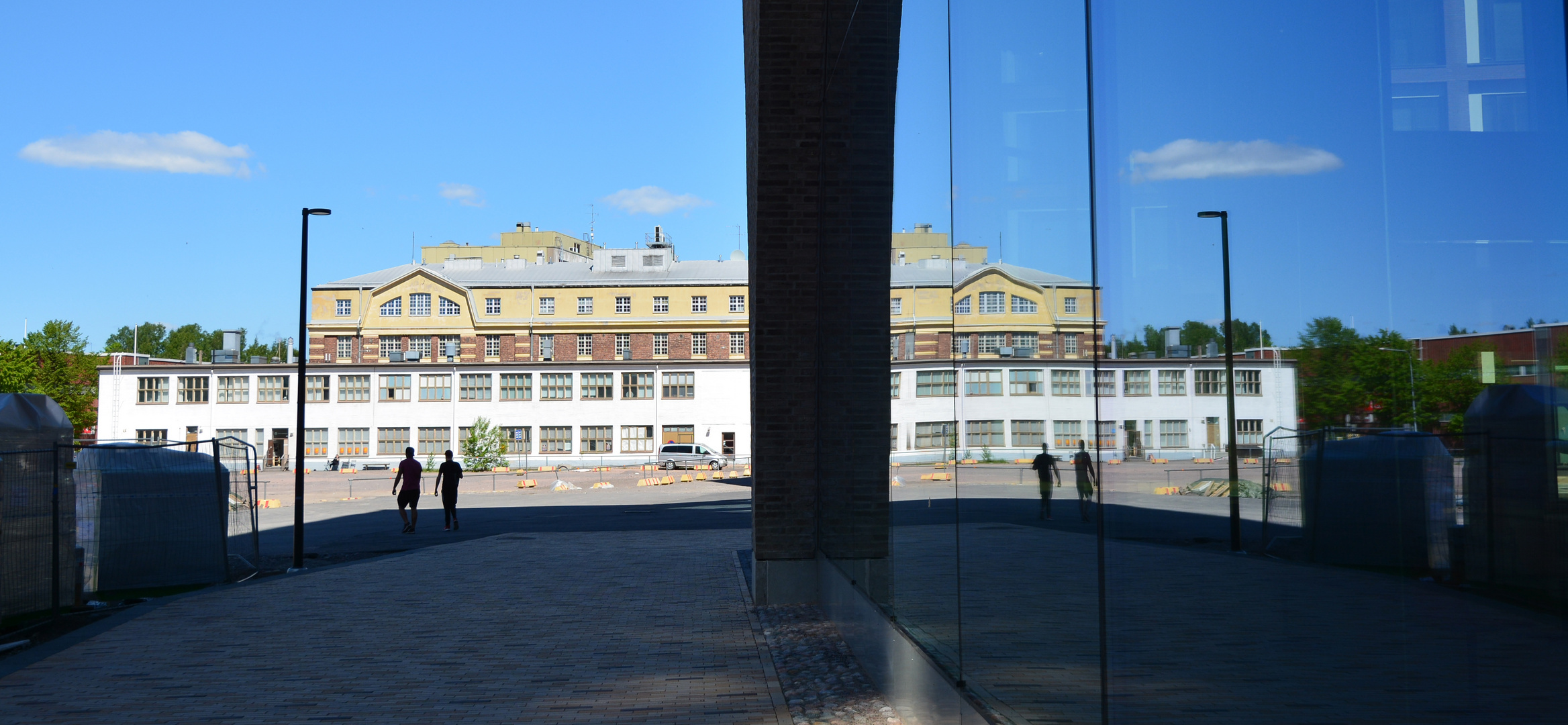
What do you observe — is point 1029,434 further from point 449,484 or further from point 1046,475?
point 449,484

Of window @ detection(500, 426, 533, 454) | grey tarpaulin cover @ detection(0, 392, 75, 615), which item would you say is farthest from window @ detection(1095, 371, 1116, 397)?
window @ detection(500, 426, 533, 454)

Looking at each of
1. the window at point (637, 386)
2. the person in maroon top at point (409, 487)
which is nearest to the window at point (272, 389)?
the window at point (637, 386)

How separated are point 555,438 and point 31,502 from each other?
182 feet

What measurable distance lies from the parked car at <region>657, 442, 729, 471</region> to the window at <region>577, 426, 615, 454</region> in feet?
16.8

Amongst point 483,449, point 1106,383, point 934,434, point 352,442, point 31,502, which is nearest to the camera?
point 1106,383

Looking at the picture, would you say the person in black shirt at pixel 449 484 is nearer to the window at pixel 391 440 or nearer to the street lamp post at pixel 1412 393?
the street lamp post at pixel 1412 393

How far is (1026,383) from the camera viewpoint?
4.02 meters

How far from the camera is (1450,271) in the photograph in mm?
1637

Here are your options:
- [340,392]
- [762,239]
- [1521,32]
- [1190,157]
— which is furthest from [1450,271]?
[340,392]

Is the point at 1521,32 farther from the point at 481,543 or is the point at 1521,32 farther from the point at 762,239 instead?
the point at 481,543

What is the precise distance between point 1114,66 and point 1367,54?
4.02 ft

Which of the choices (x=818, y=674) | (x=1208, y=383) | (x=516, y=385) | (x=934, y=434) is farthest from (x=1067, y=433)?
(x=516, y=385)

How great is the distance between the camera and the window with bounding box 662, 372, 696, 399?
65.3 metres

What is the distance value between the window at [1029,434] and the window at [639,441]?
6158cm
